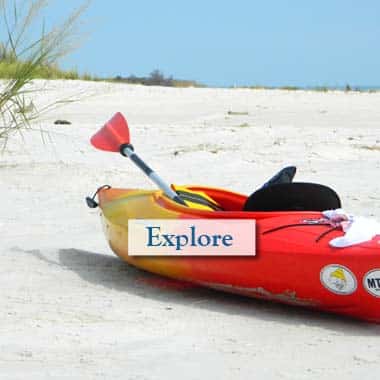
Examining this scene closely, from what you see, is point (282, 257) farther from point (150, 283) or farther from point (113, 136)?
point (113, 136)

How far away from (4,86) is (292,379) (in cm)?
327

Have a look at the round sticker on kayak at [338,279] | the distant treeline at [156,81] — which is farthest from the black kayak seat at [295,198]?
the distant treeline at [156,81]

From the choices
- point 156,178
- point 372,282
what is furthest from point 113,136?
point 372,282

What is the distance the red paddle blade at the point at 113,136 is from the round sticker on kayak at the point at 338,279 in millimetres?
1657

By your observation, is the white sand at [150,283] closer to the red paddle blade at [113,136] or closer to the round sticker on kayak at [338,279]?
the round sticker on kayak at [338,279]

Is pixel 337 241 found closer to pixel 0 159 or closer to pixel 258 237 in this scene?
pixel 258 237

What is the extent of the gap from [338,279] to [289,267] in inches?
8.8

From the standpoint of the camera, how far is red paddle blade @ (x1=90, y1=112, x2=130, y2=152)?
17.1ft

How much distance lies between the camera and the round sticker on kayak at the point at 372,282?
386 cm

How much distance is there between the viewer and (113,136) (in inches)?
207

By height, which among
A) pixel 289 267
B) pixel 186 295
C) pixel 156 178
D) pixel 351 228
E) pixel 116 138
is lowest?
pixel 186 295

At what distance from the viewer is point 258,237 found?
4145mm

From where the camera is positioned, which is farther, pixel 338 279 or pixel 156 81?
pixel 156 81

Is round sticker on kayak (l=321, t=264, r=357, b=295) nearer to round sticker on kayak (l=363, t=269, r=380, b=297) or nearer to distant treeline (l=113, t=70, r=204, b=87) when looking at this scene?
round sticker on kayak (l=363, t=269, r=380, b=297)
